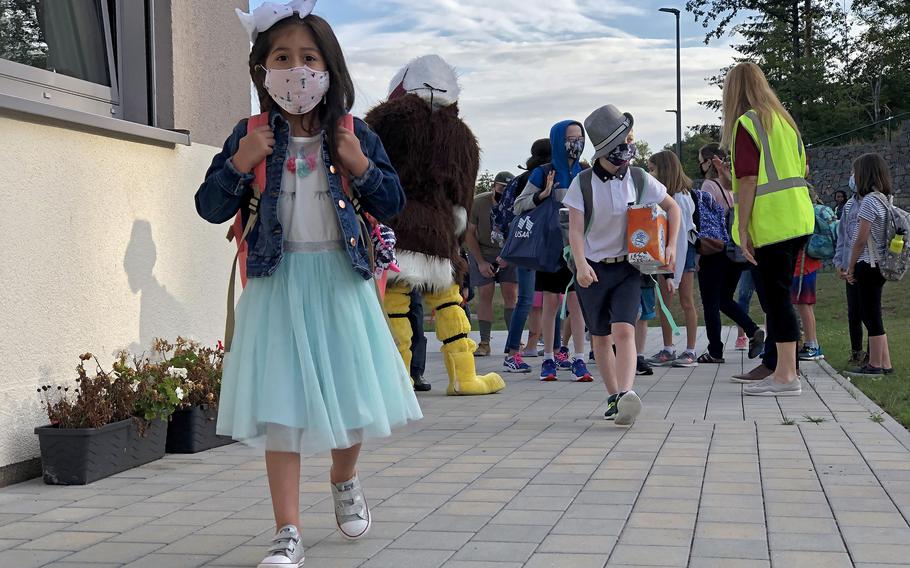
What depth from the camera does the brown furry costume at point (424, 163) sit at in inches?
320

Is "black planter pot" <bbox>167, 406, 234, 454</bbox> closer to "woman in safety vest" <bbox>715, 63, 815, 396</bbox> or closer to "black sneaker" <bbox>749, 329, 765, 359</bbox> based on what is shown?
"woman in safety vest" <bbox>715, 63, 815, 396</bbox>

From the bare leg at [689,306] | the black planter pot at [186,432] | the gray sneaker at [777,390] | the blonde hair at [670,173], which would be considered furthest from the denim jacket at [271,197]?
the bare leg at [689,306]

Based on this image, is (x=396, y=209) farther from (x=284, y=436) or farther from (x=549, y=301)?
(x=549, y=301)

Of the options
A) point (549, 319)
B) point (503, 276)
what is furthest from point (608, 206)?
point (503, 276)

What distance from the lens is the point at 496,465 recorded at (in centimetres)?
566

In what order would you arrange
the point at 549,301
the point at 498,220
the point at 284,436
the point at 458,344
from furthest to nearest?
the point at 498,220 → the point at 549,301 → the point at 458,344 → the point at 284,436

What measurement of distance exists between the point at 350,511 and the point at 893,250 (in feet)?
22.0

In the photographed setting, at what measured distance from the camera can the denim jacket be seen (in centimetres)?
390

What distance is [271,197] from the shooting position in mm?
3922

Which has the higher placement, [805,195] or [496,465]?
[805,195]

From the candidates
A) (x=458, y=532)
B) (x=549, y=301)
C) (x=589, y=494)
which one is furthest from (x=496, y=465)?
(x=549, y=301)

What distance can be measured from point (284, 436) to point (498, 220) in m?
7.27

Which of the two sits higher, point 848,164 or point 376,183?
point 848,164

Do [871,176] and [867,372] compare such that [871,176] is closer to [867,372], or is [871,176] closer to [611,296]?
[867,372]
